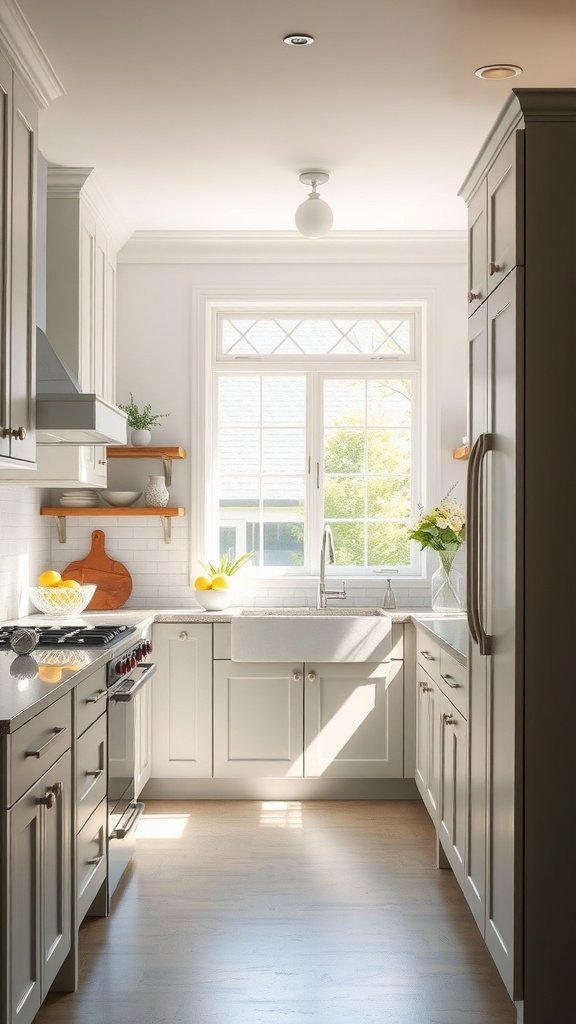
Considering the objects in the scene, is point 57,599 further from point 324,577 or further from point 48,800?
point 48,800

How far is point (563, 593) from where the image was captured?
2.35 m

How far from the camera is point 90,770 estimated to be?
3.05 metres

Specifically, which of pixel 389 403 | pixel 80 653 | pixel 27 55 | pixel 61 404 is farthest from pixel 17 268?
pixel 389 403

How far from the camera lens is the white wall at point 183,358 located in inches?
203

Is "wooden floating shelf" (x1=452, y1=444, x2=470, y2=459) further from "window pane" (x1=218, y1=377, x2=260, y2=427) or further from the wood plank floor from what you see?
the wood plank floor

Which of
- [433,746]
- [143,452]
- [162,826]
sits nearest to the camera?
[433,746]

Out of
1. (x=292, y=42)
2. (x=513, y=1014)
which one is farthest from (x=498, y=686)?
(x=292, y=42)

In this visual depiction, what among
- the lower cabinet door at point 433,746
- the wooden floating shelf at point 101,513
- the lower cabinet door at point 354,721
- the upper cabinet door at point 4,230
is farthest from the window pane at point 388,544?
the upper cabinet door at point 4,230

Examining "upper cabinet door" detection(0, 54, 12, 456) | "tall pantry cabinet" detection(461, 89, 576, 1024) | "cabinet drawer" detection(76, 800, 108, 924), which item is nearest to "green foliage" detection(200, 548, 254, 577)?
"cabinet drawer" detection(76, 800, 108, 924)

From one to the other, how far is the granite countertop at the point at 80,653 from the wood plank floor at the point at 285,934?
35.4 inches

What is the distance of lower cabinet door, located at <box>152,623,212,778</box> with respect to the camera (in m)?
4.62

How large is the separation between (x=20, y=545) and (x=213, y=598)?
0.97 metres

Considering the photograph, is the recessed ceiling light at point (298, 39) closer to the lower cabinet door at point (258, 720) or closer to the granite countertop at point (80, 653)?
the granite countertop at point (80, 653)

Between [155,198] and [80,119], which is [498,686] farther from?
[155,198]
